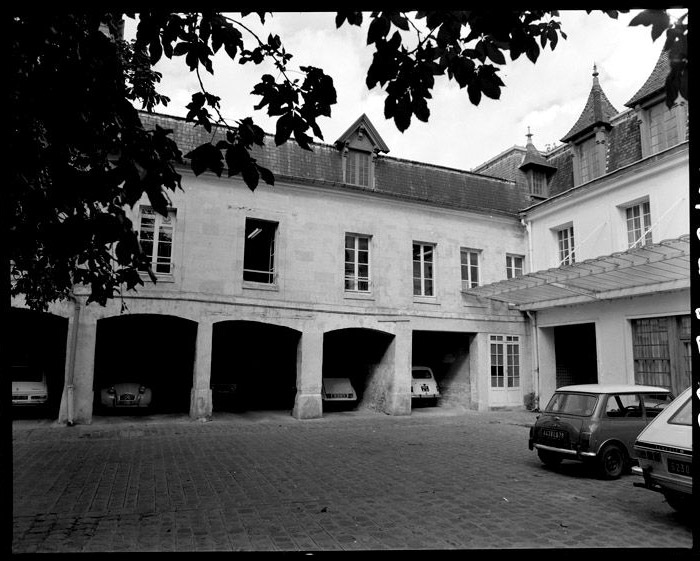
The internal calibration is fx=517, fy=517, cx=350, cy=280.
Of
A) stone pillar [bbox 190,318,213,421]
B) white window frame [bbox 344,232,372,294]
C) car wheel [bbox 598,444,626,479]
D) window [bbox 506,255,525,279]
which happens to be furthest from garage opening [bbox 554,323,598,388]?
stone pillar [bbox 190,318,213,421]

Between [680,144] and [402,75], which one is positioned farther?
[680,144]

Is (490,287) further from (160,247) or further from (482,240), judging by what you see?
(160,247)

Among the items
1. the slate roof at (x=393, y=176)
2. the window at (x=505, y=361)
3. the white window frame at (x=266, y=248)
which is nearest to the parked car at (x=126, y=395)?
the white window frame at (x=266, y=248)

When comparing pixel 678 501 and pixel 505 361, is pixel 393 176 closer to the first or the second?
pixel 505 361

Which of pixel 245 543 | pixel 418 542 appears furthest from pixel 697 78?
pixel 245 543

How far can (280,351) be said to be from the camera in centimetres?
2042

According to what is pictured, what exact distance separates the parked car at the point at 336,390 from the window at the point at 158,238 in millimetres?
6312

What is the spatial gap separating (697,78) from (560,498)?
625 centimetres

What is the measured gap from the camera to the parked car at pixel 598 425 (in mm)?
8195

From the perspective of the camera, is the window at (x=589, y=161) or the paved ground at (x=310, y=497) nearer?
the paved ground at (x=310, y=497)

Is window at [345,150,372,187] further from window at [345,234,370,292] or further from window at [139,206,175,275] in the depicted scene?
window at [139,206,175,275]

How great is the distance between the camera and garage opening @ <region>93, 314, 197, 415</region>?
1764cm

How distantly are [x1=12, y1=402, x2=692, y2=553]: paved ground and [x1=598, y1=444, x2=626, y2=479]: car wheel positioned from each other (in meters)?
0.23

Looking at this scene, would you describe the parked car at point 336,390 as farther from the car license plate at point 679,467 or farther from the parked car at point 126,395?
the car license plate at point 679,467
